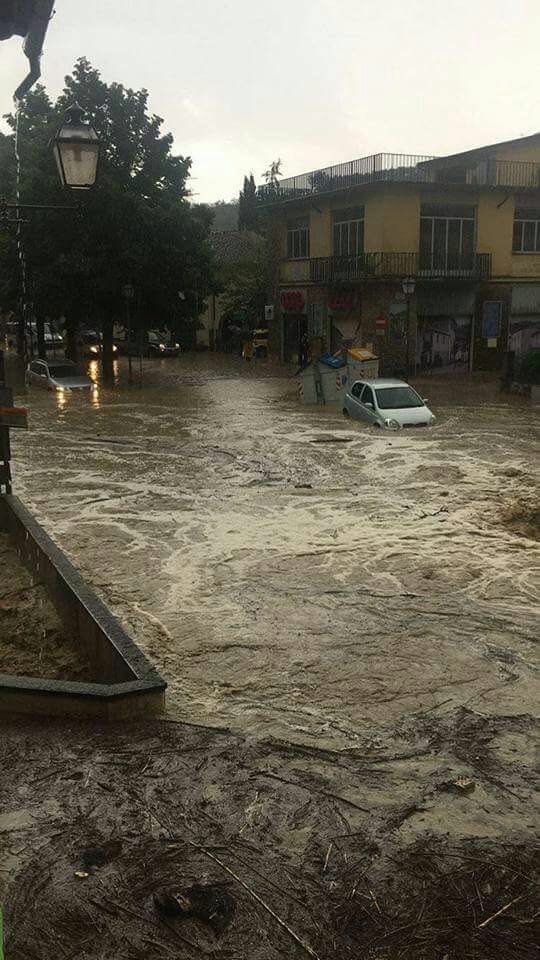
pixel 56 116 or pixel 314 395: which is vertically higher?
pixel 56 116

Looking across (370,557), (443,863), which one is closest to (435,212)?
(370,557)

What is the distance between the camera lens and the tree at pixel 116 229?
29484mm

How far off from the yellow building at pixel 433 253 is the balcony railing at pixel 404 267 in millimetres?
41

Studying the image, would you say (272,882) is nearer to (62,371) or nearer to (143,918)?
(143,918)

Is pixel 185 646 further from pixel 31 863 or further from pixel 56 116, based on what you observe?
pixel 56 116

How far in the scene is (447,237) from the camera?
111ft

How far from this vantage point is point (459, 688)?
7.06 m

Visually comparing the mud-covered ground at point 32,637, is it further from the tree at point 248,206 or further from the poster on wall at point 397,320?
the tree at point 248,206

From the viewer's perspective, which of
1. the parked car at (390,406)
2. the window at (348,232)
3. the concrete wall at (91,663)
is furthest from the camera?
the window at (348,232)

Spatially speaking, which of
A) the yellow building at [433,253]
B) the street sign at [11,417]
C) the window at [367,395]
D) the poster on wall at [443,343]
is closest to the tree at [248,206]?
the yellow building at [433,253]

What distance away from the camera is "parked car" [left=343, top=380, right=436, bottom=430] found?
20.4 m

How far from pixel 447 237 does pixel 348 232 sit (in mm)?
4078

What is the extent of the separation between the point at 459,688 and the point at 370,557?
3.98 m

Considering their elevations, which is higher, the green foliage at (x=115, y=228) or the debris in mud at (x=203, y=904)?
the green foliage at (x=115, y=228)
